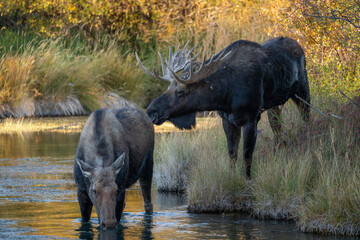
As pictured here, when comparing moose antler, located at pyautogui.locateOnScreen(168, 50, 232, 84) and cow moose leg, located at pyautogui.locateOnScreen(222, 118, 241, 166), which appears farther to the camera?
cow moose leg, located at pyautogui.locateOnScreen(222, 118, 241, 166)

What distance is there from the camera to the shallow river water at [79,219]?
898cm

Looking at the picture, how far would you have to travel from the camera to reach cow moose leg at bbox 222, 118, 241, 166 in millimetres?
11344

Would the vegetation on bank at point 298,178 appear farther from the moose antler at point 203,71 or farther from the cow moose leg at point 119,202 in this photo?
the cow moose leg at point 119,202

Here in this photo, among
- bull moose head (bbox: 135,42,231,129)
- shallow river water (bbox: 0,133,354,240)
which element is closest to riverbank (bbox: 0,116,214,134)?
shallow river water (bbox: 0,133,354,240)

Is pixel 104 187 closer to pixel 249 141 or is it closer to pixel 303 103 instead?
pixel 249 141

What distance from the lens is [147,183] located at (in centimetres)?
1077

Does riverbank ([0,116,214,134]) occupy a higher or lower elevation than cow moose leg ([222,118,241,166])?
higher

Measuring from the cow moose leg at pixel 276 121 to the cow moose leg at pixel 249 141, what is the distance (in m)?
0.86

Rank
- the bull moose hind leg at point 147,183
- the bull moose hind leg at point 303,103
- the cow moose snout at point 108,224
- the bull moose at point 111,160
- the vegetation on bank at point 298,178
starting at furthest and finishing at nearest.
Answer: the bull moose hind leg at point 303,103 < the bull moose hind leg at point 147,183 < the vegetation on bank at point 298,178 < the bull moose at point 111,160 < the cow moose snout at point 108,224

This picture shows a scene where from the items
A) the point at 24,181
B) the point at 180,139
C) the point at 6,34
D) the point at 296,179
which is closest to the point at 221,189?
the point at 296,179

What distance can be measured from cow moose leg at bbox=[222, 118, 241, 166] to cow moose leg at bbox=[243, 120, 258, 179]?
29cm

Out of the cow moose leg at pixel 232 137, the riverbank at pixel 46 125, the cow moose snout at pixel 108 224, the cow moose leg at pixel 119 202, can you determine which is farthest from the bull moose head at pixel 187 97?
the riverbank at pixel 46 125

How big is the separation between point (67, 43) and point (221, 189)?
22.6m

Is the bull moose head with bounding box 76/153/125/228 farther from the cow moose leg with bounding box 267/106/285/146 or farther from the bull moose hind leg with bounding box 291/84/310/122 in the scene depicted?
the bull moose hind leg with bounding box 291/84/310/122
